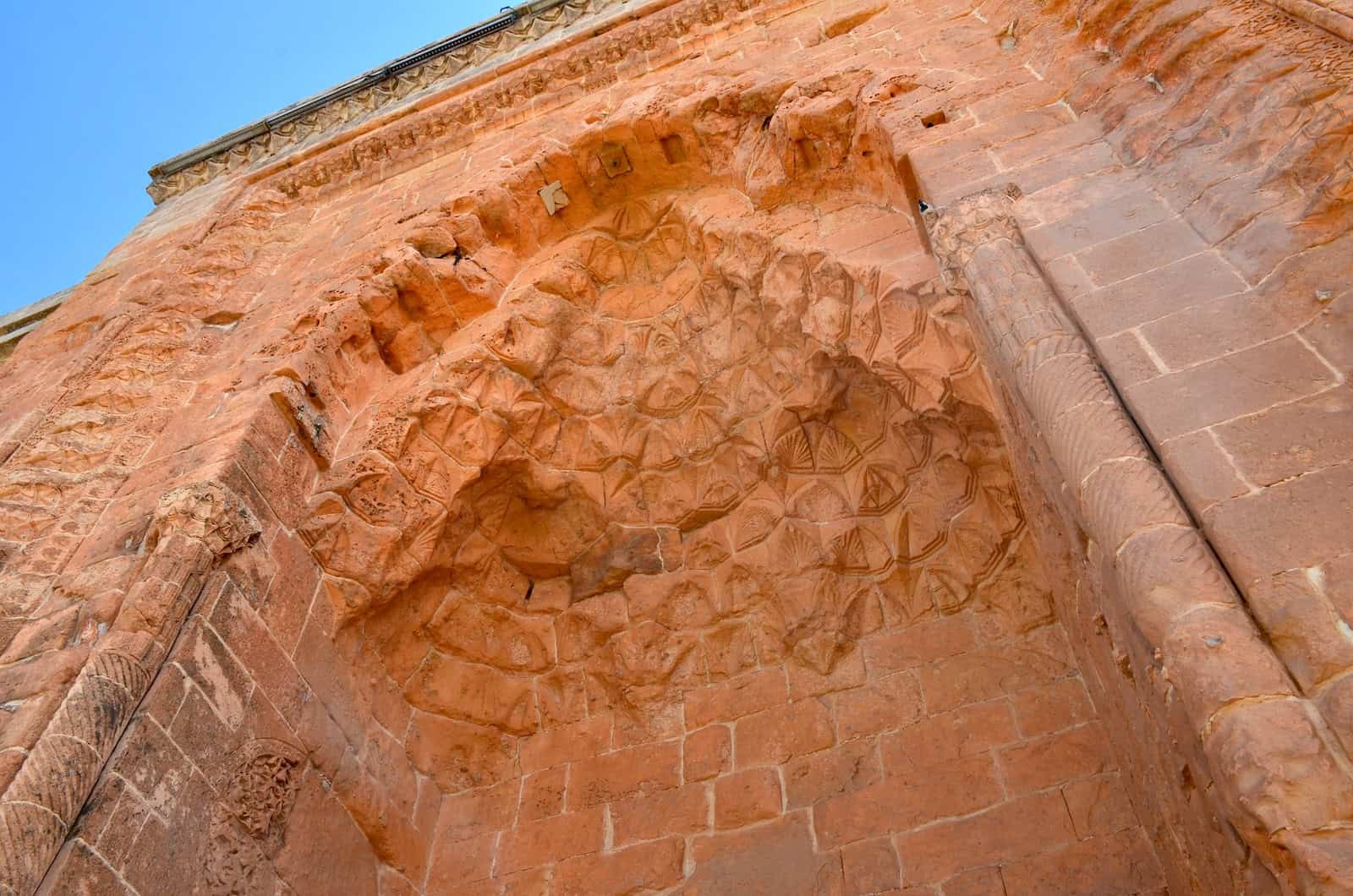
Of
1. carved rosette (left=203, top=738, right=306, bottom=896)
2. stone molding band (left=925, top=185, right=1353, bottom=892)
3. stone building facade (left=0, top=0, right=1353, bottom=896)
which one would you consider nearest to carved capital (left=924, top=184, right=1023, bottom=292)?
stone building facade (left=0, top=0, right=1353, bottom=896)

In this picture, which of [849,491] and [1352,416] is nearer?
[1352,416]

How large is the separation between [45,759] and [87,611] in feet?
2.28

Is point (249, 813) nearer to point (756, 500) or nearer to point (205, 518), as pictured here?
point (205, 518)

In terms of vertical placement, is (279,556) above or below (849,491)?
above

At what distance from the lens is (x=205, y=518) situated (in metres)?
→ 3.48

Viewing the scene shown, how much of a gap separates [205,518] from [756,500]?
2.32m

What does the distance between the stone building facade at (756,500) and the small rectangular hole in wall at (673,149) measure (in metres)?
0.07

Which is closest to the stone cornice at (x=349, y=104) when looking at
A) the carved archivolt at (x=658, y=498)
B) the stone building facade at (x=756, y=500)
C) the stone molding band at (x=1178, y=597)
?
the stone building facade at (x=756, y=500)

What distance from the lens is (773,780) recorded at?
3832 mm

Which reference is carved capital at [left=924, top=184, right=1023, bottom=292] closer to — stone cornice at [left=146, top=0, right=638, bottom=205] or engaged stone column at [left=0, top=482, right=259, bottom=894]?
engaged stone column at [left=0, top=482, right=259, bottom=894]

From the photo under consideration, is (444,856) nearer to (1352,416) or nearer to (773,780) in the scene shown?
(773,780)

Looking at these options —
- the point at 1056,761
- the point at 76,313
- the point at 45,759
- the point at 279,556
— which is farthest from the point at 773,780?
the point at 76,313

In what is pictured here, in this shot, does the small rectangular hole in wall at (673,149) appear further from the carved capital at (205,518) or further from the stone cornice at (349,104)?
the carved capital at (205,518)

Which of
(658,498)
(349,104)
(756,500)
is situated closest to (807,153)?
(756,500)
